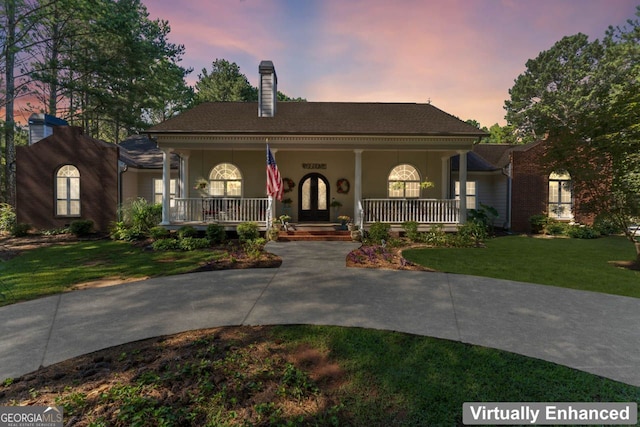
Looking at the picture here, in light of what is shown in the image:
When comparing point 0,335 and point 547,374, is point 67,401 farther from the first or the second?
point 547,374

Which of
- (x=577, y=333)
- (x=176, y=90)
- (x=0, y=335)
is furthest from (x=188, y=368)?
(x=176, y=90)

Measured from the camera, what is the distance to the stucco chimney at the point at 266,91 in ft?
48.5

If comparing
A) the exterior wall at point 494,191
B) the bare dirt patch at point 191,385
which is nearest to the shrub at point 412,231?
the exterior wall at point 494,191

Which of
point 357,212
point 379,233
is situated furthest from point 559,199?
point 357,212

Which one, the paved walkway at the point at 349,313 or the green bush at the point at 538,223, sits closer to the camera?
the paved walkway at the point at 349,313

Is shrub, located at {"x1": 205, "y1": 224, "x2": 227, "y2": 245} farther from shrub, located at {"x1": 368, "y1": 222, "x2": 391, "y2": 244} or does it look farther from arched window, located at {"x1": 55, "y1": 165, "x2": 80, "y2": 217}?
arched window, located at {"x1": 55, "y1": 165, "x2": 80, "y2": 217}

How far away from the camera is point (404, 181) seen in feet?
47.8

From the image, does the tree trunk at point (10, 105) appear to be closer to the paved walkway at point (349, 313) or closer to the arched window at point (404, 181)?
the paved walkway at point (349, 313)

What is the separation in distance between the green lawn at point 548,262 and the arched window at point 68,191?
1560 centimetres

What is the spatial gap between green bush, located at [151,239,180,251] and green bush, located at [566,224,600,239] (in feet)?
55.7

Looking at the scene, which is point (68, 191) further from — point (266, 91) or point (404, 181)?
point (404, 181)

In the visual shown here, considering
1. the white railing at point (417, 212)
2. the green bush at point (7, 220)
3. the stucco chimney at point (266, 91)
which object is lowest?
the green bush at point (7, 220)

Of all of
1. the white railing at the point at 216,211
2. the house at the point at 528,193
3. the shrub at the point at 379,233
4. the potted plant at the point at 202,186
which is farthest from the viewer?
the house at the point at 528,193

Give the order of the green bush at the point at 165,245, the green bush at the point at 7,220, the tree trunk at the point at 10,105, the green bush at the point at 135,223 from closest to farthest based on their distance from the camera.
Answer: the green bush at the point at 165,245 < the green bush at the point at 135,223 < the green bush at the point at 7,220 < the tree trunk at the point at 10,105
